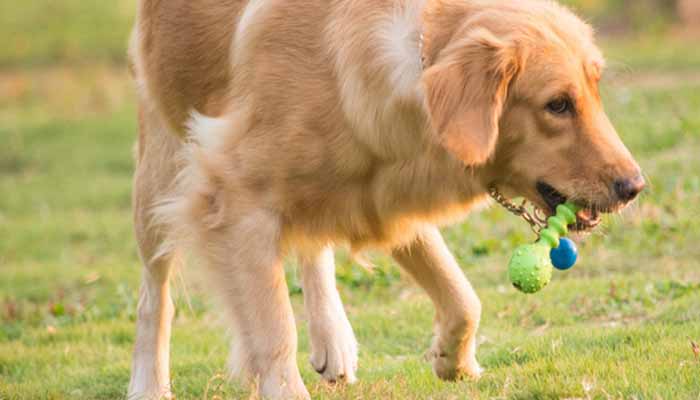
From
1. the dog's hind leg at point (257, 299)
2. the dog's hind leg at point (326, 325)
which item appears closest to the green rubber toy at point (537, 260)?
the dog's hind leg at point (257, 299)

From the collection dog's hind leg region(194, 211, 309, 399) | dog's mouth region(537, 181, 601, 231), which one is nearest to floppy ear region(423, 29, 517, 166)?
Result: dog's mouth region(537, 181, 601, 231)

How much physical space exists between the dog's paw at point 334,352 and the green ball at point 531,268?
1346 mm

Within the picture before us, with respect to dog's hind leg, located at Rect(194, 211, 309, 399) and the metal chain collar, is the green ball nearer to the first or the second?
the metal chain collar

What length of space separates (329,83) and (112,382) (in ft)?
7.92

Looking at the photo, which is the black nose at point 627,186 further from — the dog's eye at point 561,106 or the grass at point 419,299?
the grass at point 419,299

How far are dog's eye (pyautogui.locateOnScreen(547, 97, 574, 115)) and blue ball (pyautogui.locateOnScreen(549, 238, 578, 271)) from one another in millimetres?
650

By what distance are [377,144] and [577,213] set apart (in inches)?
34.3

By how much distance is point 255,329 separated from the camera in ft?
16.6

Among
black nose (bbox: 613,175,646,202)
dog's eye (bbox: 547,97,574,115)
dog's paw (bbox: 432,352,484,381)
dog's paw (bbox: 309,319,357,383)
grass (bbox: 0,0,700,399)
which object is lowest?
grass (bbox: 0,0,700,399)

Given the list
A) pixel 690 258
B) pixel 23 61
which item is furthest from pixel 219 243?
pixel 23 61

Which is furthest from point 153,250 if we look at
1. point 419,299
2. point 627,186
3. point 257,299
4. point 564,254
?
point 627,186

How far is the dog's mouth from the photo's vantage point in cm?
473

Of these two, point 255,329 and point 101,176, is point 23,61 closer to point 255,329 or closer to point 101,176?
point 101,176

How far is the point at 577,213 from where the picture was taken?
476cm
